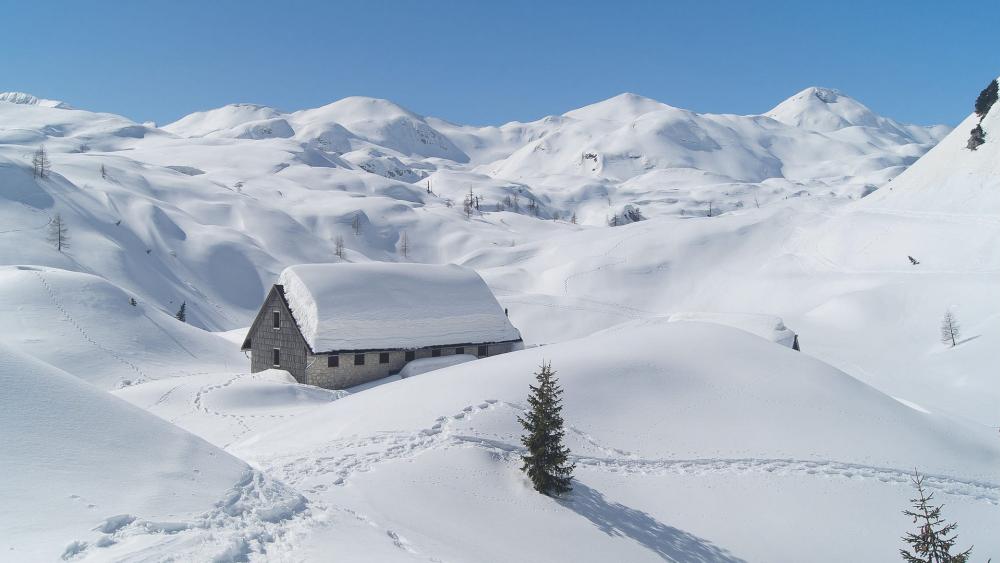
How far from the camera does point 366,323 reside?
32.1 metres

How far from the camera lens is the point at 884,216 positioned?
75.8 metres

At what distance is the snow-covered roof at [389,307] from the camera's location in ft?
103

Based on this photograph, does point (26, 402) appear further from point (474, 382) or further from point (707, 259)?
point (707, 259)

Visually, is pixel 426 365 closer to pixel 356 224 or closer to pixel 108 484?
pixel 108 484

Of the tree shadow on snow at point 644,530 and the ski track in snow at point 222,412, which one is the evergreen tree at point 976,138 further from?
the ski track in snow at point 222,412

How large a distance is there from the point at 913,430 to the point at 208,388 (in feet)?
97.0

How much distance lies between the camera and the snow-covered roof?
103ft

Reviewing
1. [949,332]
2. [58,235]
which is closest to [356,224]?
[58,235]

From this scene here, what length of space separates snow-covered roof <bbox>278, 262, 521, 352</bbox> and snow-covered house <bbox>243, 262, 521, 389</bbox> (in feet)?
0.17

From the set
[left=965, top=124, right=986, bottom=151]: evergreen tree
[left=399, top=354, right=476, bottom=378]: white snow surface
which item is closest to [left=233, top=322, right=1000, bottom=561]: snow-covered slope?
[left=399, top=354, right=476, bottom=378]: white snow surface

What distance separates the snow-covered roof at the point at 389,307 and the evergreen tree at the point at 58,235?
177ft

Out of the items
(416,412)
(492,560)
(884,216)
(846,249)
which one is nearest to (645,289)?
(846,249)

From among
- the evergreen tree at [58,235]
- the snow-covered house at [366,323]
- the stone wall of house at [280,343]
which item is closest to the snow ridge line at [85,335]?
the snow-covered house at [366,323]

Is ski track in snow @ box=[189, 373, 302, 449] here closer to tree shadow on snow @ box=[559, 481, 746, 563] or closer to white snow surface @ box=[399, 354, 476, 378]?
white snow surface @ box=[399, 354, 476, 378]
